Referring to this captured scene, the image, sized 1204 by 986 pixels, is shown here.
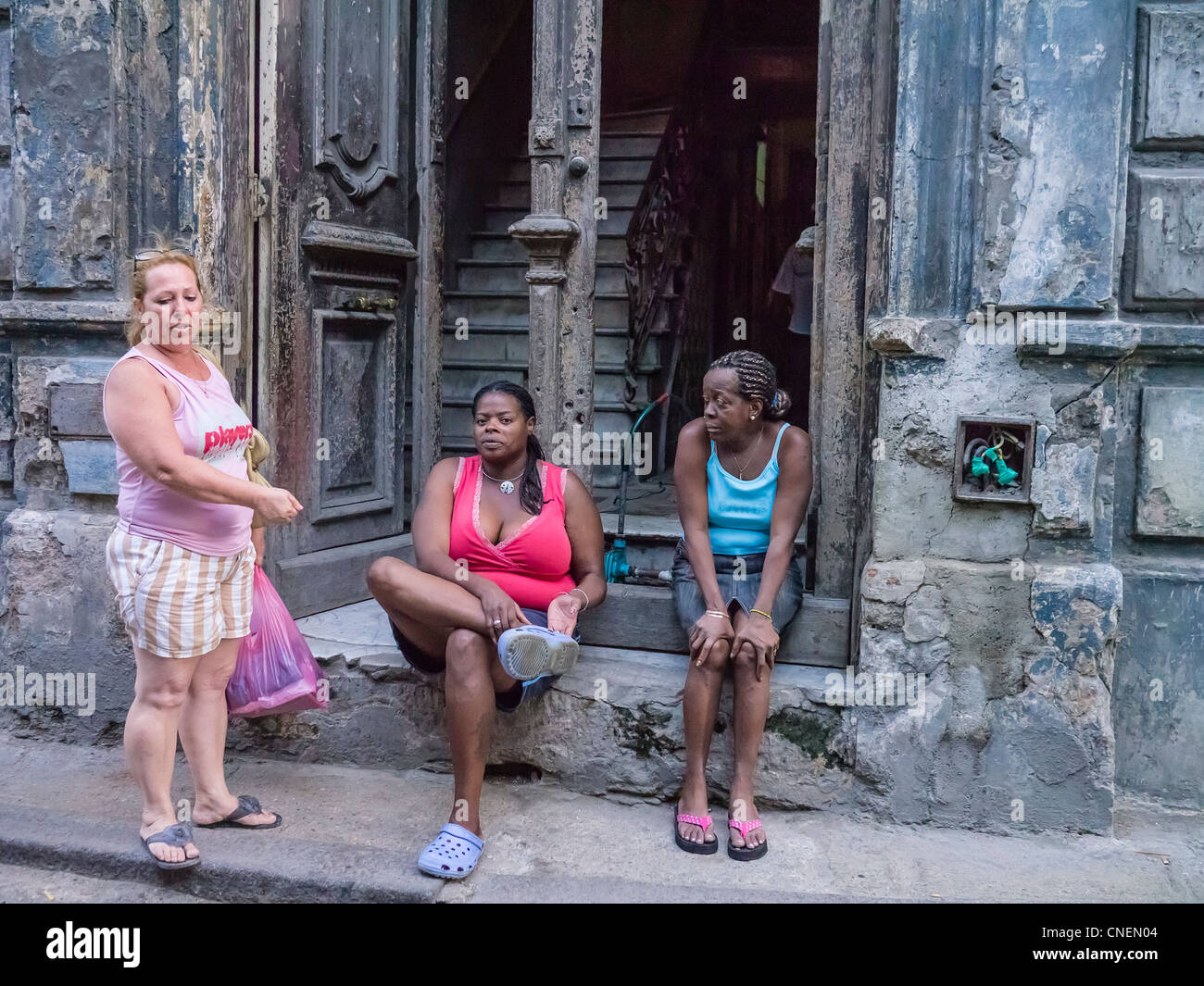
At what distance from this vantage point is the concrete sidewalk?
287 centimetres

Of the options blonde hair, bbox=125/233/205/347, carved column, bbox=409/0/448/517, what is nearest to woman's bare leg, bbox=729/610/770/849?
carved column, bbox=409/0/448/517

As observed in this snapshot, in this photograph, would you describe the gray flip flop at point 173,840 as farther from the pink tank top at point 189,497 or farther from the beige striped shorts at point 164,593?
the pink tank top at point 189,497

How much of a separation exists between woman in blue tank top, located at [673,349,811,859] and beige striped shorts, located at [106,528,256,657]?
1.38m

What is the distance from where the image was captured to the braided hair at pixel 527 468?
11.2 feet

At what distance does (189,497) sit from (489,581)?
0.87 metres

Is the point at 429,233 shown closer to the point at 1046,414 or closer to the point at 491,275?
the point at 1046,414

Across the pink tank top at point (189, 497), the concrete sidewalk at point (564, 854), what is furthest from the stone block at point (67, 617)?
the pink tank top at point (189, 497)

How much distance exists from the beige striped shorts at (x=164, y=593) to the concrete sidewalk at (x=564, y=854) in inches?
24.9

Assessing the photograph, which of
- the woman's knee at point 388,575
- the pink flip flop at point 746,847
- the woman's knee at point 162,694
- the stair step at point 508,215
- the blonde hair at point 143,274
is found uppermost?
the stair step at point 508,215

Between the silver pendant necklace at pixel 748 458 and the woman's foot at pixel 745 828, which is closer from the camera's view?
the woman's foot at pixel 745 828

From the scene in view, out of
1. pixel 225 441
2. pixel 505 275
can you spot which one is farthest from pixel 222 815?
pixel 505 275

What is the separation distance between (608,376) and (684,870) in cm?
384

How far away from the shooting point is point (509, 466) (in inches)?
137

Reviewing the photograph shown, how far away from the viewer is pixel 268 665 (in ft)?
11.1
